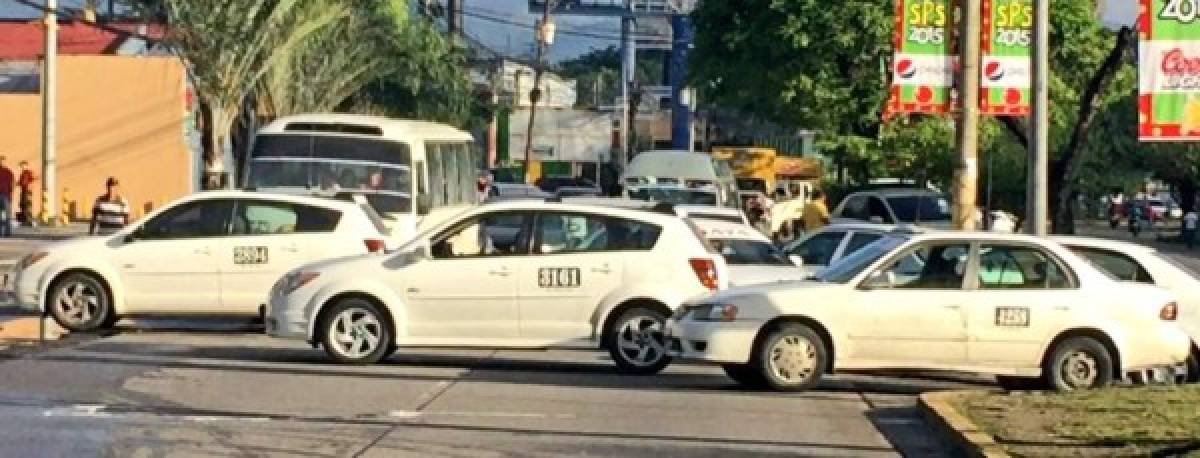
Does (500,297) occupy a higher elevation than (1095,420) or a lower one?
higher

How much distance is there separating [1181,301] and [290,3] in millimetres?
20019

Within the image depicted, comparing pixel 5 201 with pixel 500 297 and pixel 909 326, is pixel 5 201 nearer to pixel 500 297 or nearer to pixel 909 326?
pixel 500 297

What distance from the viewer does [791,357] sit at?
17.1 m

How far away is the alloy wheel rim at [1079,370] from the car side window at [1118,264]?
1.58 metres

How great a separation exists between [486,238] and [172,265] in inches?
164

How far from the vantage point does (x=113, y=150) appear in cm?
5444

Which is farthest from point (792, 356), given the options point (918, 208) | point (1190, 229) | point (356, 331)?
point (1190, 229)

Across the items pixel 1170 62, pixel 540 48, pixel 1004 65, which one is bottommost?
pixel 1170 62

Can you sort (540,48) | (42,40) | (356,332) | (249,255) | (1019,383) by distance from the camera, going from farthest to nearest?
(540,48) → (42,40) → (249,255) → (356,332) → (1019,383)

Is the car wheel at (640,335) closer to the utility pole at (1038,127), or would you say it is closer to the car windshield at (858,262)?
the car windshield at (858,262)

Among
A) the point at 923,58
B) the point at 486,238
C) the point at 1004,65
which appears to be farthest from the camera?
the point at 1004,65

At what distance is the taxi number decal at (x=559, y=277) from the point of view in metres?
18.5

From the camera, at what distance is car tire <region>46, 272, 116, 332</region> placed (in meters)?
21.4

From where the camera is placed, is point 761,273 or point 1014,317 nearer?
point 1014,317
